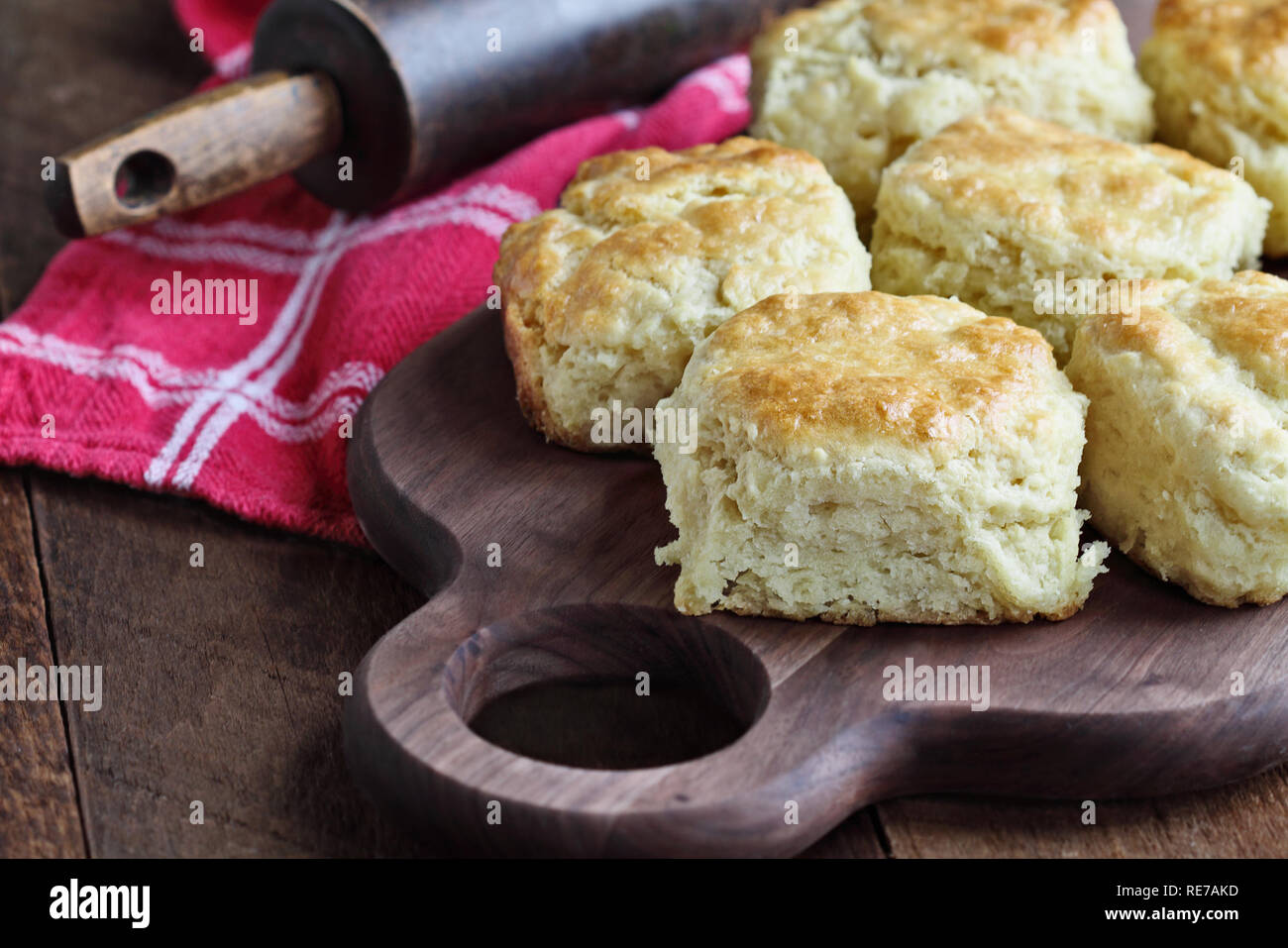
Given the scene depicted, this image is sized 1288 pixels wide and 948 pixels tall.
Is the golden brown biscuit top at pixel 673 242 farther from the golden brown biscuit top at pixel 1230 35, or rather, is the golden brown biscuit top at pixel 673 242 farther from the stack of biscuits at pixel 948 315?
the golden brown biscuit top at pixel 1230 35

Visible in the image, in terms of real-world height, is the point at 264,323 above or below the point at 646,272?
below

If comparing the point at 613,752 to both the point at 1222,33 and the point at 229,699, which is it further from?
the point at 1222,33

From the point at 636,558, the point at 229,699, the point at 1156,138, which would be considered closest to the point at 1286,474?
the point at 636,558

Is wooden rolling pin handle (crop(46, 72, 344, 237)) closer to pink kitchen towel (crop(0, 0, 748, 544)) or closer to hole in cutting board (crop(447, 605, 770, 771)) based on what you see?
pink kitchen towel (crop(0, 0, 748, 544))

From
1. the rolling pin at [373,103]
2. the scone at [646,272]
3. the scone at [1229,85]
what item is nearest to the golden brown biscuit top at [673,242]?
the scone at [646,272]

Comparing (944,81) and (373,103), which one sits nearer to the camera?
(944,81)

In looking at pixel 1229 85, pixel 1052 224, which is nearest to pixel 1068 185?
pixel 1052 224

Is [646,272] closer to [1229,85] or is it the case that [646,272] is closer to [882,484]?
[882,484]
